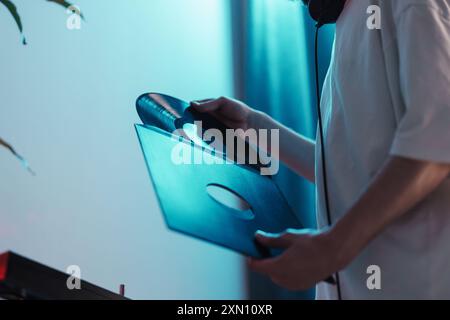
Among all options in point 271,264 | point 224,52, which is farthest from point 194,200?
point 224,52

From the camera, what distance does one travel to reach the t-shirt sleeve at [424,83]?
20.1 inches

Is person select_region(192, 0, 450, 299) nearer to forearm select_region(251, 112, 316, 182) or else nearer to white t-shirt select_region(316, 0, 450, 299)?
white t-shirt select_region(316, 0, 450, 299)

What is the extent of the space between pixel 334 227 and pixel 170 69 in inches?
46.6

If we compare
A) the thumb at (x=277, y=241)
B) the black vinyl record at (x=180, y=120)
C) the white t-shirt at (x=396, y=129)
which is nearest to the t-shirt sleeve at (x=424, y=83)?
the white t-shirt at (x=396, y=129)

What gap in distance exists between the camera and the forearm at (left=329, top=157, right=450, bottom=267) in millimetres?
503

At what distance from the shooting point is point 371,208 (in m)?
0.50

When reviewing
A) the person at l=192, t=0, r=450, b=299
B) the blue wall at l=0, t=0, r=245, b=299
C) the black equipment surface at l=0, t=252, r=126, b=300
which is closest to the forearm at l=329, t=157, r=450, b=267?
the person at l=192, t=0, r=450, b=299

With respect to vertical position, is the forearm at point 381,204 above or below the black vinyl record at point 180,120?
below

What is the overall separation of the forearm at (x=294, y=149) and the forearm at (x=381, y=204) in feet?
1.19

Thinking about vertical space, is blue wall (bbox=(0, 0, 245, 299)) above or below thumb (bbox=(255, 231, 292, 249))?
above

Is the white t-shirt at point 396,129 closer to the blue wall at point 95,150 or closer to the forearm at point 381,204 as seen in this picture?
the forearm at point 381,204

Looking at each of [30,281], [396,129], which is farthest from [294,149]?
[30,281]

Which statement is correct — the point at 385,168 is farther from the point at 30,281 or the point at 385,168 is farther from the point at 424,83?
the point at 30,281
